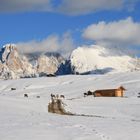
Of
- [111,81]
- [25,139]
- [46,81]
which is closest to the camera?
[25,139]

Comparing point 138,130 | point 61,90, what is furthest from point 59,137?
point 61,90

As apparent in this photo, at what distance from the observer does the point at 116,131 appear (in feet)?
93.5

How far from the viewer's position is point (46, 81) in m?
192

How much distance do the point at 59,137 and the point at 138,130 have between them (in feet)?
18.7

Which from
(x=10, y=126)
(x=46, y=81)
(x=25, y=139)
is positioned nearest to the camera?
(x=25, y=139)

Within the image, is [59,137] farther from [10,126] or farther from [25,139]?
[10,126]

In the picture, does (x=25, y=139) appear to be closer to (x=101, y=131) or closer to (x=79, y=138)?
(x=79, y=138)

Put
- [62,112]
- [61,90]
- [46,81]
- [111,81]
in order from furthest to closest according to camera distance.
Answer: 1. [46,81]
2. [111,81]
3. [61,90]
4. [62,112]

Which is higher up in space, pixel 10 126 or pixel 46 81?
pixel 46 81

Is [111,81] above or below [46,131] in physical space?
above

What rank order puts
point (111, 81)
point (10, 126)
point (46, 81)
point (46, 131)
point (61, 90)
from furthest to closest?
point (46, 81), point (111, 81), point (61, 90), point (10, 126), point (46, 131)

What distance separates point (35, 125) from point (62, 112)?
69.6 ft

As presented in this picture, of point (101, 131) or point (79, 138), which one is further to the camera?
point (101, 131)

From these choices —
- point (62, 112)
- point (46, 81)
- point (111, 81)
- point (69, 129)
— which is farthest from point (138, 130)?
point (46, 81)
